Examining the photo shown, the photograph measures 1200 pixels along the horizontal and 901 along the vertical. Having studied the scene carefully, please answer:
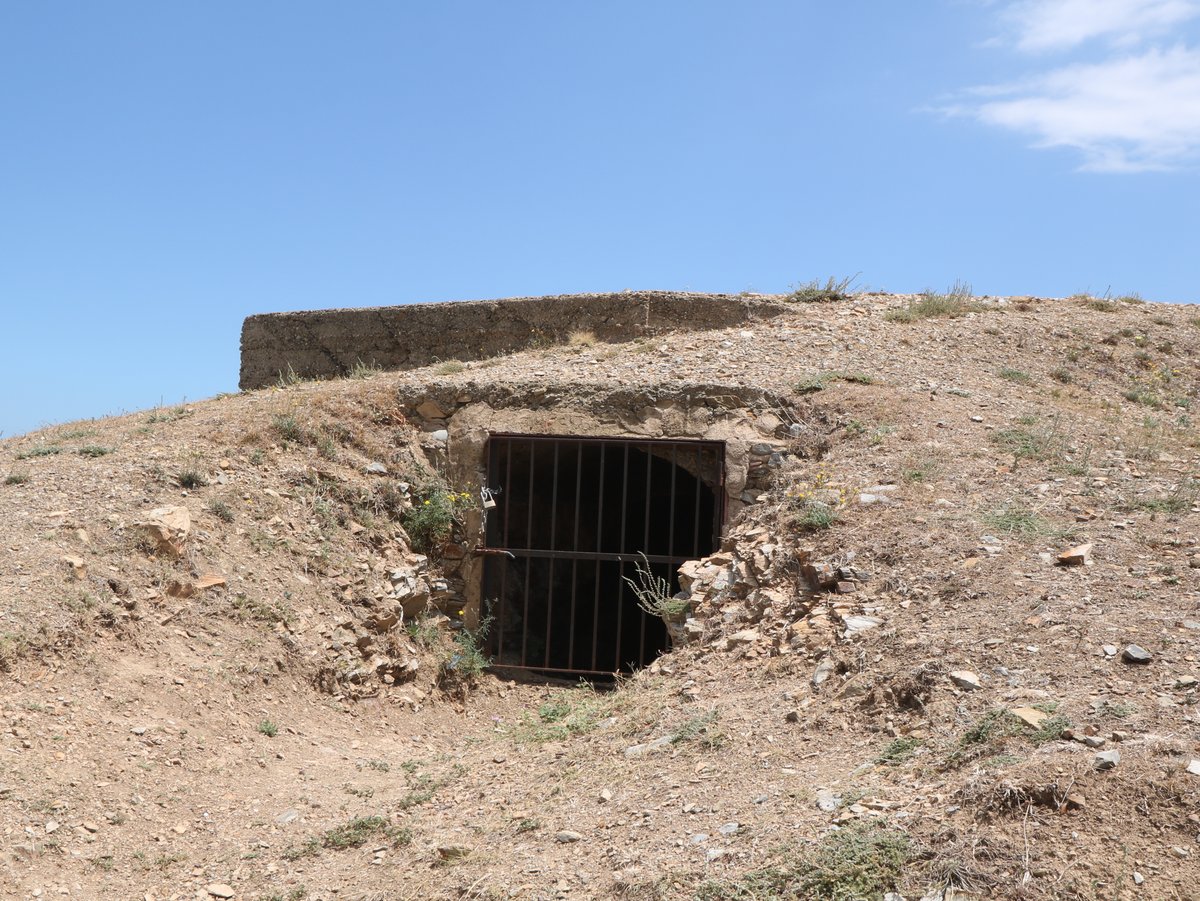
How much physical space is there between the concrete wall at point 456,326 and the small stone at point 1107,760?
278 inches

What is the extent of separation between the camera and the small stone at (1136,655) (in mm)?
4348

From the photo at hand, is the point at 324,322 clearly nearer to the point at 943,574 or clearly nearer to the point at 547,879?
the point at 943,574

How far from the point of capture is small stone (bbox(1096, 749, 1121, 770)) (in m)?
3.56

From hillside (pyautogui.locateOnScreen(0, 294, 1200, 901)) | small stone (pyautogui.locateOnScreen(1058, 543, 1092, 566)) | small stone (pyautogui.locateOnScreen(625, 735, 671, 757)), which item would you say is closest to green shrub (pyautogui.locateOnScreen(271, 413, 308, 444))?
hillside (pyautogui.locateOnScreen(0, 294, 1200, 901))

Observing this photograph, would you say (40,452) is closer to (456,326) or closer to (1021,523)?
(456,326)

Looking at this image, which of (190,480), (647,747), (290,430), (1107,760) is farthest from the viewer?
(290,430)

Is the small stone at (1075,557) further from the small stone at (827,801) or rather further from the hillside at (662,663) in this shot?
the small stone at (827,801)

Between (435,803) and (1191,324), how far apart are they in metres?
9.77

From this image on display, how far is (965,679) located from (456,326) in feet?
23.8

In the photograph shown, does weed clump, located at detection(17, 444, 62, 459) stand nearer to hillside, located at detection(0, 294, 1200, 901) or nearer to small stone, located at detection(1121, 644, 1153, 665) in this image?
hillside, located at detection(0, 294, 1200, 901)

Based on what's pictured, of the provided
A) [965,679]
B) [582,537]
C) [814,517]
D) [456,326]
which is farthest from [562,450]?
[965,679]

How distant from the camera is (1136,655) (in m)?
4.36

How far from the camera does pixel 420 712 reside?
6934 mm

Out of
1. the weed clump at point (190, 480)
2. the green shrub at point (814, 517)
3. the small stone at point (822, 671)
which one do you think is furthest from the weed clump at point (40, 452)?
the small stone at point (822, 671)
